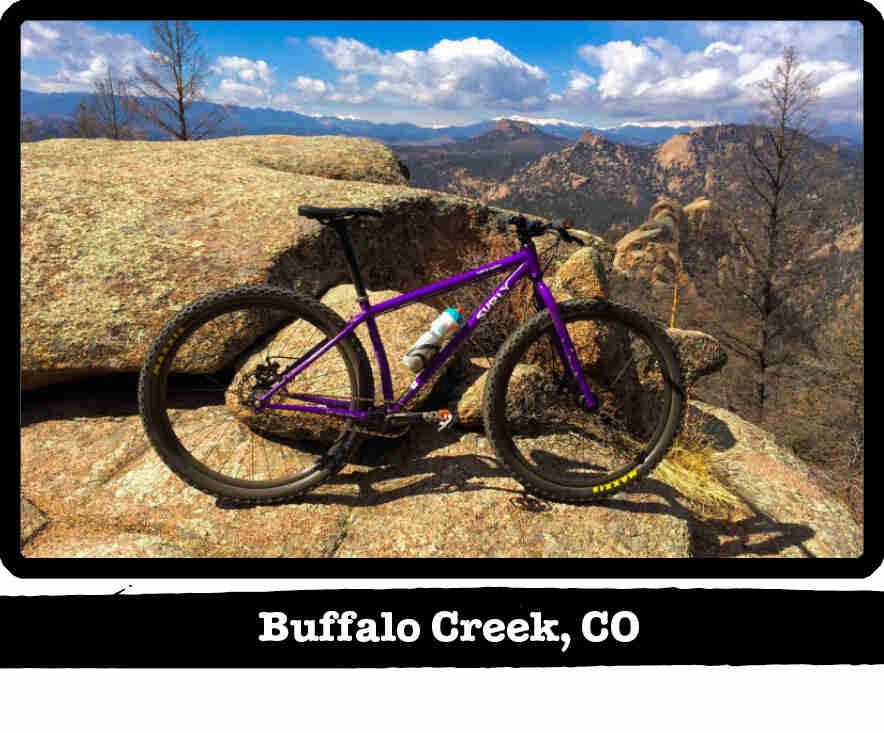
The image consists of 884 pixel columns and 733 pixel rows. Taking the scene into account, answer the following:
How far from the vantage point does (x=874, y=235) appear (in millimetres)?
2334

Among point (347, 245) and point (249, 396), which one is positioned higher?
point (347, 245)

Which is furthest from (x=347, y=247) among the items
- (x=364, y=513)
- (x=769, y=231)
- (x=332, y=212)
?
(x=769, y=231)

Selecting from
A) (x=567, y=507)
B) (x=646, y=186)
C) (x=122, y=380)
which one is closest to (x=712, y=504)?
(x=567, y=507)

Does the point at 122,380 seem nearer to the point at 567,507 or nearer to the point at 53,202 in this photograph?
the point at 53,202

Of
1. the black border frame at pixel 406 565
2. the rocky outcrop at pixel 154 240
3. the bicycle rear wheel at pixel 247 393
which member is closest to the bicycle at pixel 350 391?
the bicycle rear wheel at pixel 247 393

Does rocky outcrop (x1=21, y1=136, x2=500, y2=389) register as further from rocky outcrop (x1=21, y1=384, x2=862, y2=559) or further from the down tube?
the down tube

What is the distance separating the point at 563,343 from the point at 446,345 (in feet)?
2.35

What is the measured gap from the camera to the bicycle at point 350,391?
9.62 ft

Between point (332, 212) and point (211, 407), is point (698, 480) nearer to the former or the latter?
point (332, 212)

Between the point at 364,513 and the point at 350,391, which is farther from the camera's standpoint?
the point at 350,391

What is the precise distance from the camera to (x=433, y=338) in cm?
299

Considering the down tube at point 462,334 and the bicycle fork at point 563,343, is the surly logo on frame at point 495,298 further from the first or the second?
the bicycle fork at point 563,343

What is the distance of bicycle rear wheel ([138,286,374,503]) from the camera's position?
292cm

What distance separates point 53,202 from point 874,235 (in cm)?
521
